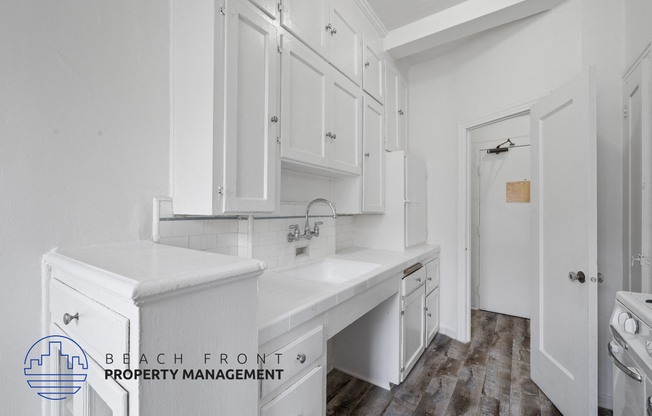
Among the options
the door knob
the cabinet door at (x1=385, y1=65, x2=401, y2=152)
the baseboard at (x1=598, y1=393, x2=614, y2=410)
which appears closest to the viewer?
the door knob

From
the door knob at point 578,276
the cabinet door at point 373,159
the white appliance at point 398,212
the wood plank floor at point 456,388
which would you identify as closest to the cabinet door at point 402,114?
the white appliance at point 398,212

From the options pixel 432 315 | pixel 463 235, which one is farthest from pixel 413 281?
pixel 463 235

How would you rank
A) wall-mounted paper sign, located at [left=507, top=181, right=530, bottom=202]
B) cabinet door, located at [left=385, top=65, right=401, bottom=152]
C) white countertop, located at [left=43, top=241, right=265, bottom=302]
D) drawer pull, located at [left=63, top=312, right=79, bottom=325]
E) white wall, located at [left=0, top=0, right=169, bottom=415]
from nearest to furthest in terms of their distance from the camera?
1. white countertop, located at [left=43, top=241, right=265, bottom=302]
2. drawer pull, located at [left=63, top=312, right=79, bottom=325]
3. white wall, located at [left=0, top=0, right=169, bottom=415]
4. cabinet door, located at [left=385, top=65, right=401, bottom=152]
5. wall-mounted paper sign, located at [left=507, top=181, right=530, bottom=202]

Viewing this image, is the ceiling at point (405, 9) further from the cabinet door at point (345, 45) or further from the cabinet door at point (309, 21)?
the cabinet door at point (309, 21)

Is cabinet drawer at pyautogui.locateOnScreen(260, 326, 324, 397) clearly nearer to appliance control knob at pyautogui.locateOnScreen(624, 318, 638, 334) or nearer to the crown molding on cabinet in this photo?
appliance control knob at pyautogui.locateOnScreen(624, 318, 638, 334)

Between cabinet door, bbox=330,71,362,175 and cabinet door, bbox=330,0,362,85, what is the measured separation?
0.25 feet

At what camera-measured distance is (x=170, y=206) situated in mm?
1193

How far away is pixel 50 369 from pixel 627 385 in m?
1.80

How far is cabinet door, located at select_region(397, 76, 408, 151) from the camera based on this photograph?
105 inches

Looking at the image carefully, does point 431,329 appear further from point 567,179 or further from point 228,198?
point 228,198

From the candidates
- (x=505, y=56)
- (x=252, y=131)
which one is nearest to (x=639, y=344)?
(x=252, y=131)

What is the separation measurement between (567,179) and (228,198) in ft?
6.14

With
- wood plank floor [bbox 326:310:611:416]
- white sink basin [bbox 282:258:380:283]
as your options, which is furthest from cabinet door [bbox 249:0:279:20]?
wood plank floor [bbox 326:310:611:416]

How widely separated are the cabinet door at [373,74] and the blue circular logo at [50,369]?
2118mm
